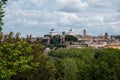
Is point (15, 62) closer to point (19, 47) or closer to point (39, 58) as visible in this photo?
point (19, 47)

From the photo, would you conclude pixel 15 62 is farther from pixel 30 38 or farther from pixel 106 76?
pixel 106 76

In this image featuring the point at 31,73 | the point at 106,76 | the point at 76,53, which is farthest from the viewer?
the point at 76,53

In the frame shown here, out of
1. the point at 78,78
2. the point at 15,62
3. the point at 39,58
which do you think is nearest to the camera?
the point at 15,62

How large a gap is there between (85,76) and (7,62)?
42.7 metres

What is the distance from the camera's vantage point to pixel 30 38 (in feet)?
122

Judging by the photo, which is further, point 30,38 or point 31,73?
point 30,38

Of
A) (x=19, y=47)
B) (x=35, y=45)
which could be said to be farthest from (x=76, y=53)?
(x=19, y=47)

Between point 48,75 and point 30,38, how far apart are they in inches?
132

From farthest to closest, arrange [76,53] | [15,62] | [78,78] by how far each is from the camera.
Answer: [76,53]
[78,78]
[15,62]

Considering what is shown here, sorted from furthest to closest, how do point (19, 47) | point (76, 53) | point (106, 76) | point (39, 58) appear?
point (76, 53)
point (106, 76)
point (39, 58)
point (19, 47)

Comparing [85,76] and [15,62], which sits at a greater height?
[15,62]

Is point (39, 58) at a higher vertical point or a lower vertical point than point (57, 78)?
higher

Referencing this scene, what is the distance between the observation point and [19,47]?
58.4 feet

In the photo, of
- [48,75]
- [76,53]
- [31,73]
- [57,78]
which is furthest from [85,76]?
[76,53]
